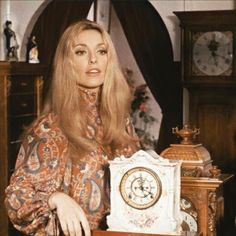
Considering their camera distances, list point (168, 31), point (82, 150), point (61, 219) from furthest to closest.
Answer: point (168, 31) < point (82, 150) < point (61, 219)

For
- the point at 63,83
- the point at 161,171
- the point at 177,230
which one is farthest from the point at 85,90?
the point at 177,230

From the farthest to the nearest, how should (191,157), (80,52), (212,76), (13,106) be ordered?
1. (13,106)
2. (212,76)
3. (191,157)
4. (80,52)

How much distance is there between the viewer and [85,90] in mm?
2631

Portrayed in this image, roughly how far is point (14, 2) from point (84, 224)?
6624 mm

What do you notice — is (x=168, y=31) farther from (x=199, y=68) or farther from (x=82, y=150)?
(x=82, y=150)

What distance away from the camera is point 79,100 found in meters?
2.61

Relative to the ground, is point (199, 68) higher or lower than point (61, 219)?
higher

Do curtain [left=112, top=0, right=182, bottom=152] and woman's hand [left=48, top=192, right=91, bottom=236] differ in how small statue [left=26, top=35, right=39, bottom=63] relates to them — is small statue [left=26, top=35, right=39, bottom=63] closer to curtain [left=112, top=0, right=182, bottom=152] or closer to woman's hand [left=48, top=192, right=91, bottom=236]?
curtain [left=112, top=0, right=182, bottom=152]

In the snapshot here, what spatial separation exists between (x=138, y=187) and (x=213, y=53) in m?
5.01

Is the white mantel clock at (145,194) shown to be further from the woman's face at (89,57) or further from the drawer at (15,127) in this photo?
the drawer at (15,127)

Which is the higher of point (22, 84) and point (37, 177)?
point (22, 84)

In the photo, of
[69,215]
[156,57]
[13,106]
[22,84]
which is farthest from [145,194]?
[156,57]

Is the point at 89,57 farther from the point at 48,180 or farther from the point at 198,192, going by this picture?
the point at 198,192

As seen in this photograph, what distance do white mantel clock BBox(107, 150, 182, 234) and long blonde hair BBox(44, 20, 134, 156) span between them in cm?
17
